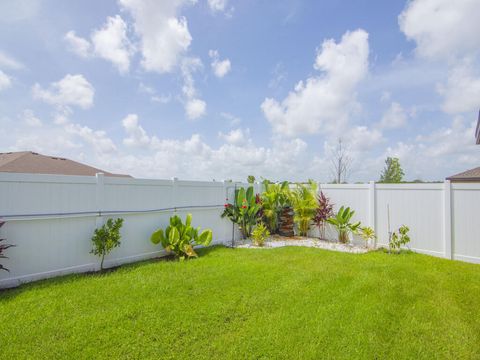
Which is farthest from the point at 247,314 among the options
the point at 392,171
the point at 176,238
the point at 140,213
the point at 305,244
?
the point at 392,171

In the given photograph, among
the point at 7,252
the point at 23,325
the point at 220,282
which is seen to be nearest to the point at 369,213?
the point at 220,282

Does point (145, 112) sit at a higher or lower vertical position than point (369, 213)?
higher

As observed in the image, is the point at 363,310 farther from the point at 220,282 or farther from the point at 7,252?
the point at 7,252

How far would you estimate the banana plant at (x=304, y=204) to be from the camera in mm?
7773

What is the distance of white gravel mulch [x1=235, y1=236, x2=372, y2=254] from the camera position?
6594 millimetres

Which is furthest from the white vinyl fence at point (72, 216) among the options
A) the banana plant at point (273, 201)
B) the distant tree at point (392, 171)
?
the distant tree at point (392, 171)

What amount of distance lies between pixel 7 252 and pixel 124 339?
266cm

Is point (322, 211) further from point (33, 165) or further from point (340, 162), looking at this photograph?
point (340, 162)

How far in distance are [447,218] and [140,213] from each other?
6.76 meters

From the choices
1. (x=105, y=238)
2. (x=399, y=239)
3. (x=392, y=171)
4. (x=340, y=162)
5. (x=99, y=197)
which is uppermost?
(x=340, y=162)

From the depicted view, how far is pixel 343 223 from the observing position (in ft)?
23.6

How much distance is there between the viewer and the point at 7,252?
366 cm

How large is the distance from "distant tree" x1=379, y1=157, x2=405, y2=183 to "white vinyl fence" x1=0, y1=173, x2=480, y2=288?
50.9 ft

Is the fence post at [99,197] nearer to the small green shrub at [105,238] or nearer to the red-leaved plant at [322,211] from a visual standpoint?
the small green shrub at [105,238]
